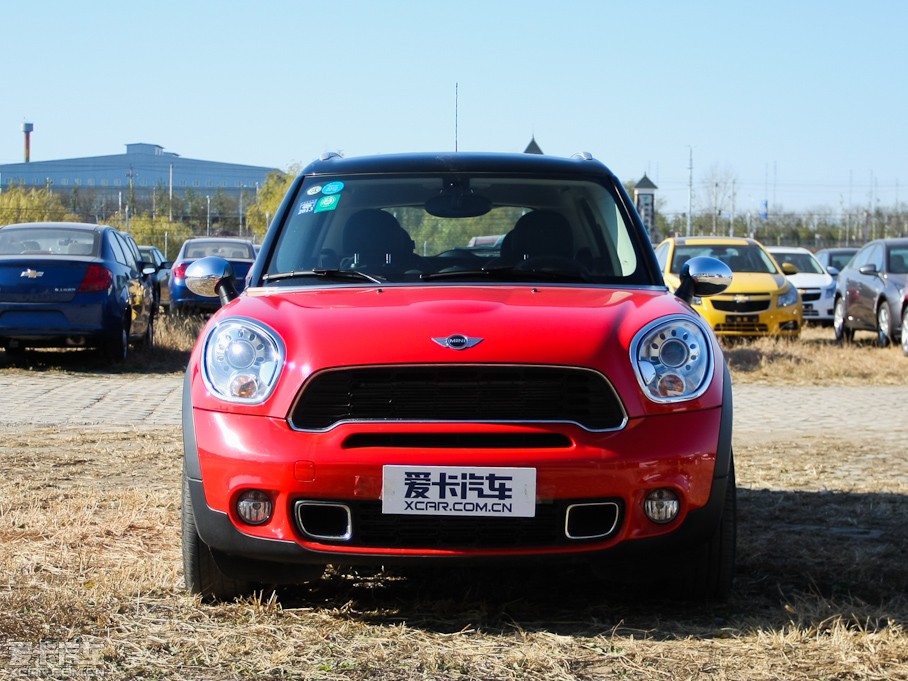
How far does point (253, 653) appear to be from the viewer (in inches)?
156

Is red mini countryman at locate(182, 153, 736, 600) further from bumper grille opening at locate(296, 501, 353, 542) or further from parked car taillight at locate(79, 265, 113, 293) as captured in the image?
parked car taillight at locate(79, 265, 113, 293)

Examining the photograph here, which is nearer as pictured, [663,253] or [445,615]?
[445,615]

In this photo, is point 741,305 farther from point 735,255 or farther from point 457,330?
point 457,330

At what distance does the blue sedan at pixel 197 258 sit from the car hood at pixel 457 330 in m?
15.3

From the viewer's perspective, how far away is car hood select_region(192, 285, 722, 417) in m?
4.12

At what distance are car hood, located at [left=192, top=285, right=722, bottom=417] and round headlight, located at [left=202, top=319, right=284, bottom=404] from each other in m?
0.04

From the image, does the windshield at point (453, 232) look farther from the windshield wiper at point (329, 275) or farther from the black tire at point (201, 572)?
the black tire at point (201, 572)

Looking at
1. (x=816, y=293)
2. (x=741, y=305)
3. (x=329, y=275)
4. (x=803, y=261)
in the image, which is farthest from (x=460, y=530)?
(x=803, y=261)

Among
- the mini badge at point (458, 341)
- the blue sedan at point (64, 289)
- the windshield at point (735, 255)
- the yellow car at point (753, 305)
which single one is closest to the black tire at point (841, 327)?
the windshield at point (735, 255)

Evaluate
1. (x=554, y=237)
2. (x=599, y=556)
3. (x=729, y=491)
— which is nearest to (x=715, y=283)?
(x=554, y=237)

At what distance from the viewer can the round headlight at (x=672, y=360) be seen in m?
4.19

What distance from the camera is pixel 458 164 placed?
5.71m

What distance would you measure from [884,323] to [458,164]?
13.6 m

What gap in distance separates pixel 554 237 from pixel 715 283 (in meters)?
0.71
